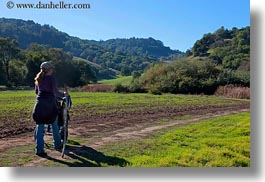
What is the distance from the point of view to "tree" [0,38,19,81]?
18.2ft

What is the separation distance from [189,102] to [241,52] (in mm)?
1672

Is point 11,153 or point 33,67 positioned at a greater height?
point 33,67

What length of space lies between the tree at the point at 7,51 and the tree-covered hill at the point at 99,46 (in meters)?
0.07

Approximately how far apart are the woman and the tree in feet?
2.33

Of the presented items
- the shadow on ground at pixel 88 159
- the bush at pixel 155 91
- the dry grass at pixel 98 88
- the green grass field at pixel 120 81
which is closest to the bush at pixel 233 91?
the bush at pixel 155 91

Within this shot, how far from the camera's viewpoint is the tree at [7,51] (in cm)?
555

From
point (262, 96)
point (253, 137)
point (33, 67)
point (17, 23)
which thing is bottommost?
point (253, 137)

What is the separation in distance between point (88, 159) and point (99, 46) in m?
1.62

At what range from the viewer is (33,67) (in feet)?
17.8

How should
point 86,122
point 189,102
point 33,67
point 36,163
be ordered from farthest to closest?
point 189,102 < point 86,122 < point 33,67 < point 36,163

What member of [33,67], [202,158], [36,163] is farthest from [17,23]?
[202,158]

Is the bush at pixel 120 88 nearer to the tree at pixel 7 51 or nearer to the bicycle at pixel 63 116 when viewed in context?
the bicycle at pixel 63 116

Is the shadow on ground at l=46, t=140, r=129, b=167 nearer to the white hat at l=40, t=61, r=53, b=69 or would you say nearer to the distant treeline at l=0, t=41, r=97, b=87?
the distant treeline at l=0, t=41, r=97, b=87

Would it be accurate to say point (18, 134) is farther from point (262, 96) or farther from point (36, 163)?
point (262, 96)
